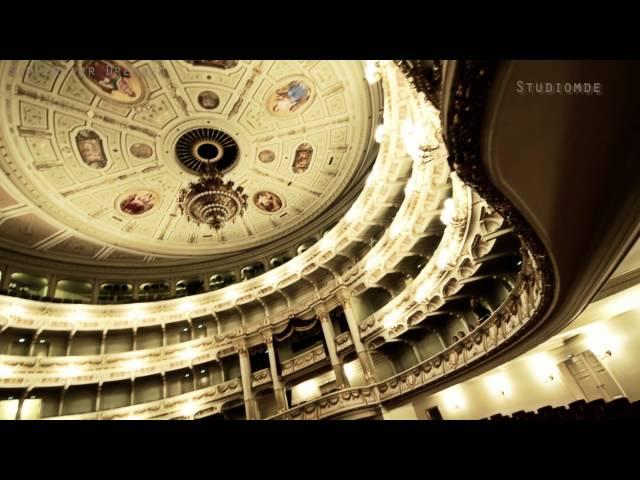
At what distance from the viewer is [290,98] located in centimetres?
1338

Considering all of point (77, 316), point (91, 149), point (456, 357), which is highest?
point (91, 149)

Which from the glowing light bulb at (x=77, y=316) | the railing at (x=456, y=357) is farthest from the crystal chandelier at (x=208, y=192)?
the railing at (x=456, y=357)

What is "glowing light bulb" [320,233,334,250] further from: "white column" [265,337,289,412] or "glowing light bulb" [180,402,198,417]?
"glowing light bulb" [180,402,198,417]

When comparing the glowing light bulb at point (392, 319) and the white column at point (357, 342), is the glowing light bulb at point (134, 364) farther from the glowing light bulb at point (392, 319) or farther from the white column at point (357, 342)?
the glowing light bulb at point (392, 319)

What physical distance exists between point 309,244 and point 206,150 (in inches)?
285

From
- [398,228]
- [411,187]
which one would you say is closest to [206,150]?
[398,228]

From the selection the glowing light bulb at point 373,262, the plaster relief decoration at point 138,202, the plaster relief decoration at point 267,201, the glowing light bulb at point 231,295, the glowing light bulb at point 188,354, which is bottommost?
the glowing light bulb at point 188,354

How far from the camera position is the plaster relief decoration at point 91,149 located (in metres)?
12.8

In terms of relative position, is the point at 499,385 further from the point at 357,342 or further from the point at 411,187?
the point at 411,187

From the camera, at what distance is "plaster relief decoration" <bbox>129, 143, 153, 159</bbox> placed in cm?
1371

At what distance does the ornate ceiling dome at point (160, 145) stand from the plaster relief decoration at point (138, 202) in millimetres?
57
